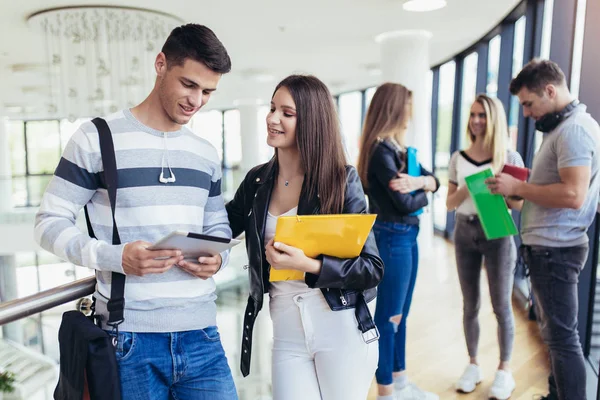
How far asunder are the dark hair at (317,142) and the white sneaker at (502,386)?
192 cm

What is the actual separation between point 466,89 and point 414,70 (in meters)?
1.92

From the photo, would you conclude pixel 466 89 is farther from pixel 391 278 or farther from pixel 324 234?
pixel 324 234

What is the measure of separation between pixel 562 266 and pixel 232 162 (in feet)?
52.6

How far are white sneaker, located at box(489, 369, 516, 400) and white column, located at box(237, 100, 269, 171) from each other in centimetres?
1098

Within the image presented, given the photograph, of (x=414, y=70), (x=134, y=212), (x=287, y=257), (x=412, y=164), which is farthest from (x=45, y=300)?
(x=414, y=70)

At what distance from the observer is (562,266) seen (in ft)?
7.43

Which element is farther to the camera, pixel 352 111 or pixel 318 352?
pixel 352 111

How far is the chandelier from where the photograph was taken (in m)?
5.76

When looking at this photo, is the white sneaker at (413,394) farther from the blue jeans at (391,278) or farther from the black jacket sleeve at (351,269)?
the black jacket sleeve at (351,269)

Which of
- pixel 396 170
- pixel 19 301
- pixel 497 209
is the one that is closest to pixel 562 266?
pixel 497 209

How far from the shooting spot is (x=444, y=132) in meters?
8.72

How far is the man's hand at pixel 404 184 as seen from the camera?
7.87ft

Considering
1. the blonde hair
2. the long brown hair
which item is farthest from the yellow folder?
the blonde hair

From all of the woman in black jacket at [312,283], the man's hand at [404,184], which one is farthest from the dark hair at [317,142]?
the man's hand at [404,184]
